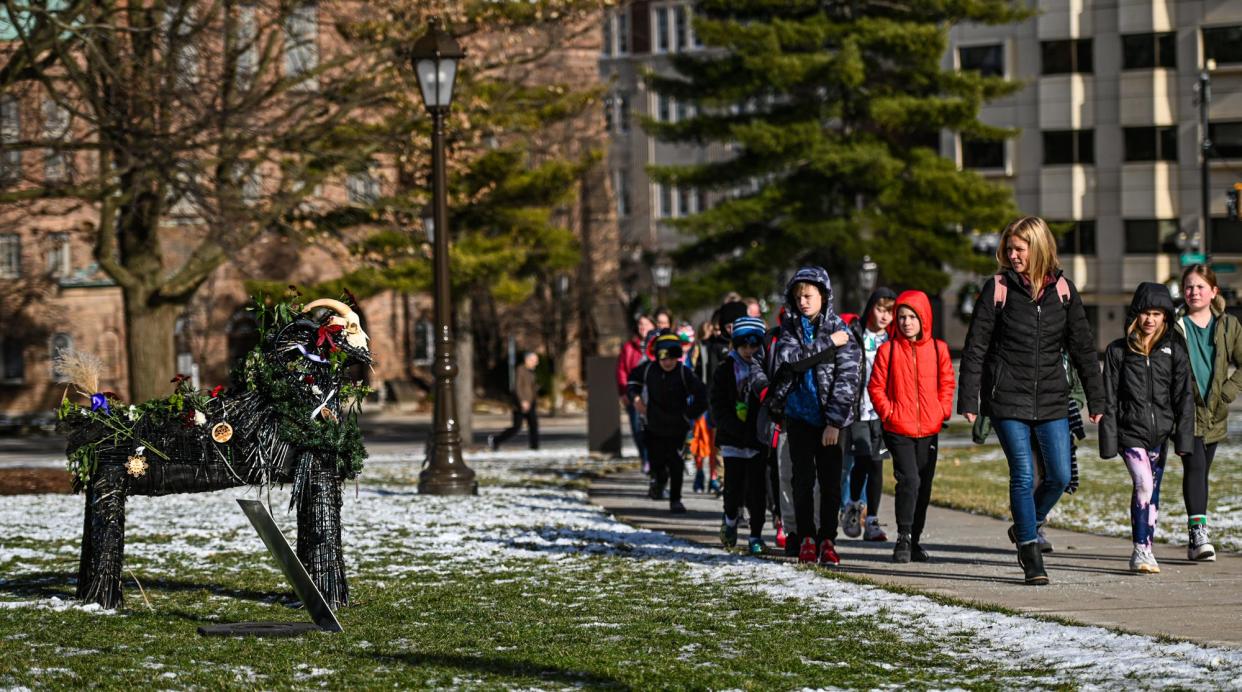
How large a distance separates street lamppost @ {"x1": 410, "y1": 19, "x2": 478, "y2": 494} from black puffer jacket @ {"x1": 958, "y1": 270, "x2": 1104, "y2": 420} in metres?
8.46

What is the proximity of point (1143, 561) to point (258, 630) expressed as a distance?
17.0 ft

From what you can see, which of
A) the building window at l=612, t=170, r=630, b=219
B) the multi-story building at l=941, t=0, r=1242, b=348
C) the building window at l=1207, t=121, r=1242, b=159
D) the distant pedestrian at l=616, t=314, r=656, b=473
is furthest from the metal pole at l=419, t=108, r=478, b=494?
the building window at l=612, t=170, r=630, b=219

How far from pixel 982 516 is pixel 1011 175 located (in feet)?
154

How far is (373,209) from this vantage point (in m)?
26.1

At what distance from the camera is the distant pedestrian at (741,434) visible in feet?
40.3

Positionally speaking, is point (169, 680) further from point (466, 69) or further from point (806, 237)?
point (806, 237)

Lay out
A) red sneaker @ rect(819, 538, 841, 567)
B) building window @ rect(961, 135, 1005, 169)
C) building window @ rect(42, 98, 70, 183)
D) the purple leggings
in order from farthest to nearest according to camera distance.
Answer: building window @ rect(961, 135, 1005, 169) → building window @ rect(42, 98, 70, 183) → red sneaker @ rect(819, 538, 841, 567) → the purple leggings

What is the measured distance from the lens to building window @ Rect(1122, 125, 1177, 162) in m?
58.6

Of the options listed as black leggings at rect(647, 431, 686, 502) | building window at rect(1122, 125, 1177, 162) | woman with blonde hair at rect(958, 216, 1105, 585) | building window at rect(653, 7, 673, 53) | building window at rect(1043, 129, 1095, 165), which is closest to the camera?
woman with blonde hair at rect(958, 216, 1105, 585)

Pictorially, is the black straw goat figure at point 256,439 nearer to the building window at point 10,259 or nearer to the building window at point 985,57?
the building window at point 10,259

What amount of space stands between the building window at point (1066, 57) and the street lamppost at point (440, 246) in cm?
4438

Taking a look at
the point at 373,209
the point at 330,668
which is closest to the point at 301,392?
the point at 330,668

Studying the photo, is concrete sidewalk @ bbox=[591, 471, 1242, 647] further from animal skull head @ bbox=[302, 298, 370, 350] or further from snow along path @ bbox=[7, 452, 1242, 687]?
animal skull head @ bbox=[302, 298, 370, 350]

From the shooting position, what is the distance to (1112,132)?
59375 mm
